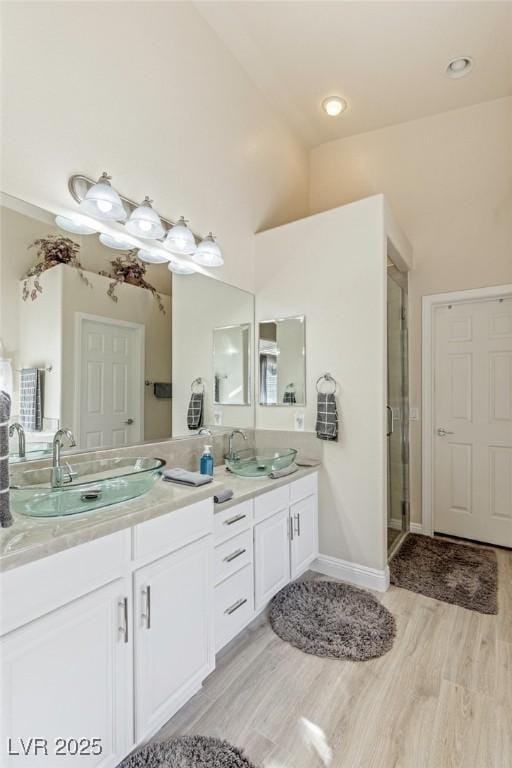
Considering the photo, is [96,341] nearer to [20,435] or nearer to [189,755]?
[20,435]

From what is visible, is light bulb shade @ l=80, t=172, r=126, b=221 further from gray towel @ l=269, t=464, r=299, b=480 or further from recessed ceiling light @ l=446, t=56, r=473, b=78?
recessed ceiling light @ l=446, t=56, r=473, b=78

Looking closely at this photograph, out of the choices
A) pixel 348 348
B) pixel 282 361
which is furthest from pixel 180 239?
pixel 348 348

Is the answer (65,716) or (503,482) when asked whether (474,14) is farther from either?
(65,716)

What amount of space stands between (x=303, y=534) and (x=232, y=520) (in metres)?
0.83

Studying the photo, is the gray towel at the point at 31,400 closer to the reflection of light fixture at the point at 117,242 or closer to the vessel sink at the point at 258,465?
the reflection of light fixture at the point at 117,242

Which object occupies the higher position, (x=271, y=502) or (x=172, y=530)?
(x=172, y=530)

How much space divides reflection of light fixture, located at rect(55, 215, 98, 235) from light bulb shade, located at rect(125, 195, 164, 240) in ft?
0.68

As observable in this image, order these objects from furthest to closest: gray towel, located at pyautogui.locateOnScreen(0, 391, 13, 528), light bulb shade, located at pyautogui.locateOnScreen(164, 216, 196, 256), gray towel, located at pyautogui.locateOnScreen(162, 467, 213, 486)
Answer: light bulb shade, located at pyautogui.locateOnScreen(164, 216, 196, 256) → gray towel, located at pyautogui.locateOnScreen(162, 467, 213, 486) → gray towel, located at pyautogui.locateOnScreen(0, 391, 13, 528)

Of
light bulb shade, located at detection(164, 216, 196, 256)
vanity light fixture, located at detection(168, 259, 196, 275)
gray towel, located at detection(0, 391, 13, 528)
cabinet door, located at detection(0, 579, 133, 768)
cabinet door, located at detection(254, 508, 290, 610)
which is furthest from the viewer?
vanity light fixture, located at detection(168, 259, 196, 275)

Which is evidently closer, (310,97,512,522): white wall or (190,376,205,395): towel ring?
(190,376,205,395): towel ring

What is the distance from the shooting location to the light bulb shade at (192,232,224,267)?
235 centimetres

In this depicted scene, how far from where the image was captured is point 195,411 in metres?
2.49

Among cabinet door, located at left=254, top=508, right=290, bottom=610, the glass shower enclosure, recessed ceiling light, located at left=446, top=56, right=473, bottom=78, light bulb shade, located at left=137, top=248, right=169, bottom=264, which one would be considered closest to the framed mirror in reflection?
the glass shower enclosure

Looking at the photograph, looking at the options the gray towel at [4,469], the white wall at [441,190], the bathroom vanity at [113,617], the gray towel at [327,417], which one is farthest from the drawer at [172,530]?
the white wall at [441,190]
